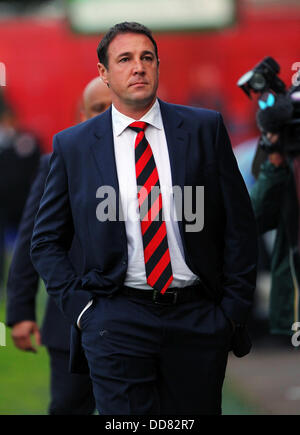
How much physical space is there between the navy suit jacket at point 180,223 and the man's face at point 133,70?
0.40 feet

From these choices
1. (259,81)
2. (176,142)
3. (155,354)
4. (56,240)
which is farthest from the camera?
(259,81)

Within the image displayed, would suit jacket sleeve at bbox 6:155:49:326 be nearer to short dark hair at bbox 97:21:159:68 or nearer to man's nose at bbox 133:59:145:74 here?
short dark hair at bbox 97:21:159:68

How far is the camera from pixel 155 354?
3100 millimetres

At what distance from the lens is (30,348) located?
4.33 meters

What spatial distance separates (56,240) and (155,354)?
0.60 m

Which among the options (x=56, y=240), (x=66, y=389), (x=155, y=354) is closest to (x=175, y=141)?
(x=56, y=240)

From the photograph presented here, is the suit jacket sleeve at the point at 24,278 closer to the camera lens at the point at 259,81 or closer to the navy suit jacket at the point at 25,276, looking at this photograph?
the navy suit jacket at the point at 25,276

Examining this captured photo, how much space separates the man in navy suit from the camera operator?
85cm

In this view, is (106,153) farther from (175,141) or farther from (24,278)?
(24,278)

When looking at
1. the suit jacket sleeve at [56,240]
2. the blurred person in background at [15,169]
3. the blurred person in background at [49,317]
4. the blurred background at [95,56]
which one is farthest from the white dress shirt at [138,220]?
the blurred person in background at [15,169]

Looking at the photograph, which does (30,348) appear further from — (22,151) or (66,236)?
(22,151)

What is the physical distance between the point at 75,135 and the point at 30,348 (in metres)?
1.45
